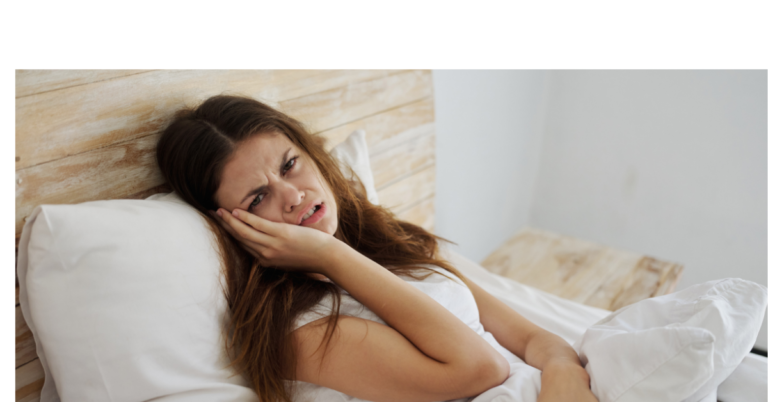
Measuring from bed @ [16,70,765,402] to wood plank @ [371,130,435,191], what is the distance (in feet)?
0.09

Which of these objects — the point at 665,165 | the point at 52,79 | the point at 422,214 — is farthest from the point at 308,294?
the point at 665,165

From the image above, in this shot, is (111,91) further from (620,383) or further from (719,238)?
(719,238)

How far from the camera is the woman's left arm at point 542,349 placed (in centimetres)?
83

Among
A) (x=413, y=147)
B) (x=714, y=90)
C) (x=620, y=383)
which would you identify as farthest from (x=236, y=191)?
(x=714, y=90)

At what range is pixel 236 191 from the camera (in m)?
0.94

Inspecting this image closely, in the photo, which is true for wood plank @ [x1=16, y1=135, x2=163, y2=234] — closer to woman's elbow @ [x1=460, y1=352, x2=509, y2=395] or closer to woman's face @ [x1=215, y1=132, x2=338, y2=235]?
woman's face @ [x1=215, y1=132, x2=338, y2=235]

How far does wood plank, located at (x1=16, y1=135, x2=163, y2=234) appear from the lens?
2.66 feet

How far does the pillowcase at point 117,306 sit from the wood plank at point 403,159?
79 cm

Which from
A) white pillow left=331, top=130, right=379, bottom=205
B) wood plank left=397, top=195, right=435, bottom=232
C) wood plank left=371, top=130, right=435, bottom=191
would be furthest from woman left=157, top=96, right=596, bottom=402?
wood plank left=397, top=195, right=435, bottom=232

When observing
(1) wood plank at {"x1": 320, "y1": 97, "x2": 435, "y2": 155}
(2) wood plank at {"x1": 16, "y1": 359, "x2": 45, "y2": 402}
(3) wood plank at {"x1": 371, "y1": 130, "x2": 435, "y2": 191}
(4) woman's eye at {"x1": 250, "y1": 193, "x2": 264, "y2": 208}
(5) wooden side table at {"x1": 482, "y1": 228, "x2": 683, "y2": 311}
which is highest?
(1) wood plank at {"x1": 320, "y1": 97, "x2": 435, "y2": 155}

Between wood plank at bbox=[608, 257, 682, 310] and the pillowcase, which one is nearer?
the pillowcase

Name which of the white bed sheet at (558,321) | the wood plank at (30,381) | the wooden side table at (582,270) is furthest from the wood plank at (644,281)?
the wood plank at (30,381)

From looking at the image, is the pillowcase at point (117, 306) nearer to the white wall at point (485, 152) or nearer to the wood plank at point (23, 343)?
the wood plank at point (23, 343)
